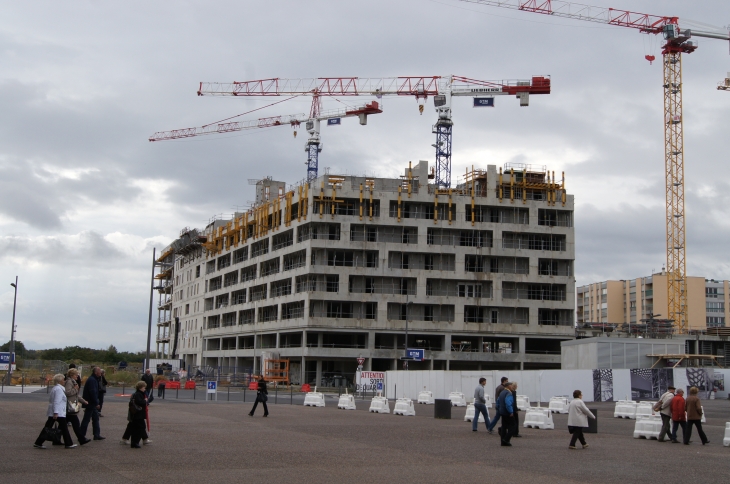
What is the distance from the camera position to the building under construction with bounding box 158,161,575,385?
273 ft

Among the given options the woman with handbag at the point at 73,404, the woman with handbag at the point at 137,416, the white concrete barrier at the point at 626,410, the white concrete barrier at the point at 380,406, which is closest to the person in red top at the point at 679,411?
the white concrete barrier at the point at 626,410

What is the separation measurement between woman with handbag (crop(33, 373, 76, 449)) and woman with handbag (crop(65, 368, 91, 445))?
52 centimetres

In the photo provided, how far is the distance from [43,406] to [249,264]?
6426 centimetres

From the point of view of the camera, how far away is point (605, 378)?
48938mm

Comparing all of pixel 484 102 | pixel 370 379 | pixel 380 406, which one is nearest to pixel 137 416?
pixel 380 406

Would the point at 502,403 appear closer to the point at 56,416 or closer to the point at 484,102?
the point at 56,416

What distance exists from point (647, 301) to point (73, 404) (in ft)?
486

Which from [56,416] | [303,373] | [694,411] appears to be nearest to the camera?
[56,416]

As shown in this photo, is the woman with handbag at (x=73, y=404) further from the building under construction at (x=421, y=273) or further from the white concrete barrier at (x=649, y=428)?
the building under construction at (x=421, y=273)

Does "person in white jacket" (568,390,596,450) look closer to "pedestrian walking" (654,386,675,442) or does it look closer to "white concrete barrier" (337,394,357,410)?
"pedestrian walking" (654,386,675,442)

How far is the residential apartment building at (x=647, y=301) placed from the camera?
141 metres

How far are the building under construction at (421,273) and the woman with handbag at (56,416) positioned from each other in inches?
2533

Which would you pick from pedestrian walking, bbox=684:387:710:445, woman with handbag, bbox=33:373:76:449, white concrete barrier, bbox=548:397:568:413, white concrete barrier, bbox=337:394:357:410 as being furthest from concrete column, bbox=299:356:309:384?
woman with handbag, bbox=33:373:76:449

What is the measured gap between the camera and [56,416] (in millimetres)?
16984
